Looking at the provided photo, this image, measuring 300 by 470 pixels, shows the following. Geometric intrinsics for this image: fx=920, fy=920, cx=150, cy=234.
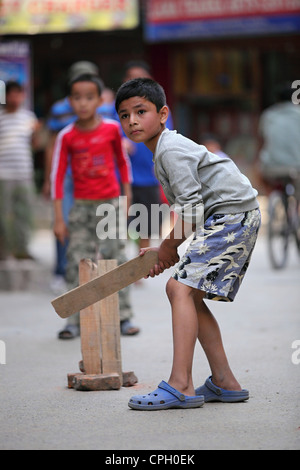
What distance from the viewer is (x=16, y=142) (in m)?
9.80

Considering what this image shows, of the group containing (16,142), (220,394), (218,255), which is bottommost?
(220,394)

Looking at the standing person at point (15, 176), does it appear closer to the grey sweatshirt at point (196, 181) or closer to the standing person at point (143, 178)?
the standing person at point (143, 178)

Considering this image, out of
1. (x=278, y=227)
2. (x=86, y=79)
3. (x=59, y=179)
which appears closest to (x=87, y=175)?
(x=59, y=179)

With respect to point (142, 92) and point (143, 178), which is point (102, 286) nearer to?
point (142, 92)

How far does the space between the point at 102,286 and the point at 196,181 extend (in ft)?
2.23

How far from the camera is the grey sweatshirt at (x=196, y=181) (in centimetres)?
407

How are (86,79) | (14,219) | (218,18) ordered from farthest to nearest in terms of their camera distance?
1. (218,18)
2. (14,219)
3. (86,79)

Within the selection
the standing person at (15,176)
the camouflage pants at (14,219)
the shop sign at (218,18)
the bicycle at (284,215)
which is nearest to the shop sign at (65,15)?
the shop sign at (218,18)

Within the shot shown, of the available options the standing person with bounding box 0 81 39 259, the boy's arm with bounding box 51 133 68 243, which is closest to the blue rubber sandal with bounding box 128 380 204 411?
the boy's arm with bounding box 51 133 68 243

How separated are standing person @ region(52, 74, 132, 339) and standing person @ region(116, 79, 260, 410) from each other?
1.88 metres

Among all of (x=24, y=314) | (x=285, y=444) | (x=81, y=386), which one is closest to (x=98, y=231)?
(x=24, y=314)

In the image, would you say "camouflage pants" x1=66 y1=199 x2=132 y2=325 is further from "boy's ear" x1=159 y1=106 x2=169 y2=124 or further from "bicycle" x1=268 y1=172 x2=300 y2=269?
"bicycle" x1=268 y1=172 x2=300 y2=269

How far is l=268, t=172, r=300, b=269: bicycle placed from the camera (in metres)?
9.72

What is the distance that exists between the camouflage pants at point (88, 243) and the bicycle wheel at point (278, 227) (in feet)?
11.6
